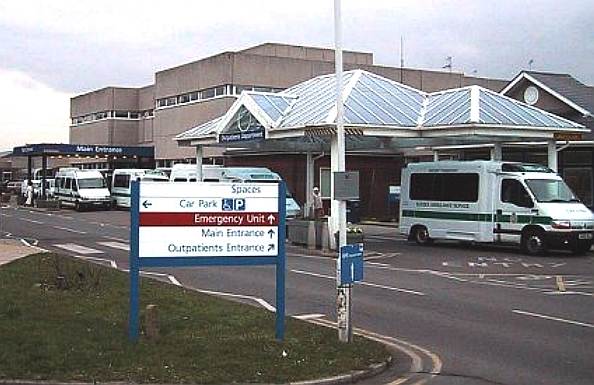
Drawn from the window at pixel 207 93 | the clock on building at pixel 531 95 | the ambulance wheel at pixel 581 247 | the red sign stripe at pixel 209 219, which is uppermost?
the window at pixel 207 93

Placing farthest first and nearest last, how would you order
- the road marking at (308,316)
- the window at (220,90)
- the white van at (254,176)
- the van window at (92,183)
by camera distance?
the window at (220,90)
the van window at (92,183)
the white van at (254,176)
the road marking at (308,316)

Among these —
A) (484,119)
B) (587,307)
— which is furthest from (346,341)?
(484,119)

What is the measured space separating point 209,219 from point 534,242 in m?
16.6

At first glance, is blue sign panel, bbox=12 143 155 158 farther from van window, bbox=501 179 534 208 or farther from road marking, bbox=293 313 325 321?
road marking, bbox=293 313 325 321

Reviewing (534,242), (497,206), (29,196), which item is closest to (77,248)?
(497,206)

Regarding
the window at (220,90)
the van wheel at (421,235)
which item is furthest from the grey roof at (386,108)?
the window at (220,90)

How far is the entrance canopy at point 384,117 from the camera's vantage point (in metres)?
27.2

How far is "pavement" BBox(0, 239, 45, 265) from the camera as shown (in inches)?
841

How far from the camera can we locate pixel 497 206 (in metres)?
26.6

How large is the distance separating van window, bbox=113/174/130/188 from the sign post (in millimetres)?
47629

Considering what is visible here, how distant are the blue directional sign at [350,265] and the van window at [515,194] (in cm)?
1607

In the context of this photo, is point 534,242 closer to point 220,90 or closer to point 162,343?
point 162,343

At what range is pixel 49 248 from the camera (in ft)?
88.6

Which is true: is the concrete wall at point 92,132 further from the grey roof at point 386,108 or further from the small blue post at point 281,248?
the small blue post at point 281,248
